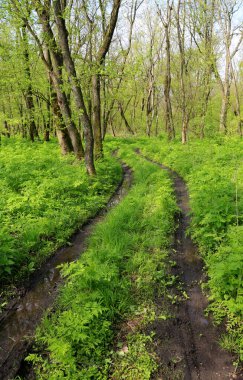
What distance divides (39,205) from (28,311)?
3871 millimetres

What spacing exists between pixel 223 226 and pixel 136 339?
321 centimetres

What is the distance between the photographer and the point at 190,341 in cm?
378

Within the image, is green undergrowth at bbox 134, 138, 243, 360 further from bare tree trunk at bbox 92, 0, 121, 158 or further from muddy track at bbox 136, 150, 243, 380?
bare tree trunk at bbox 92, 0, 121, 158

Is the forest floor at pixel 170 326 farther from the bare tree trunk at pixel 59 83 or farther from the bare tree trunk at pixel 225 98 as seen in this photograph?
the bare tree trunk at pixel 225 98

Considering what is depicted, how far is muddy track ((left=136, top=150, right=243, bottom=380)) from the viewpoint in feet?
10.9

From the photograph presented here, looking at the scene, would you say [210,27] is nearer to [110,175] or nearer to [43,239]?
[110,175]

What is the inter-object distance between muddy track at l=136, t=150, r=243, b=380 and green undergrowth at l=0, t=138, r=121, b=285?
3019mm

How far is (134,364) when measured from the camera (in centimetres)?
347

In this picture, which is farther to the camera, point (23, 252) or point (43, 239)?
point (43, 239)

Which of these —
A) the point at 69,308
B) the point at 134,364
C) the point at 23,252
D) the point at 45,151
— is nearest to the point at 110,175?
the point at 45,151

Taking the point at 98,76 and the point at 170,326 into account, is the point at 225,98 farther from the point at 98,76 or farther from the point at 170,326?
the point at 170,326

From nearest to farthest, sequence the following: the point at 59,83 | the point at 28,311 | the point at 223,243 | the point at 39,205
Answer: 1. the point at 28,311
2. the point at 223,243
3. the point at 39,205
4. the point at 59,83

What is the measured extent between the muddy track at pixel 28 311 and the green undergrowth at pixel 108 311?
0.72 ft

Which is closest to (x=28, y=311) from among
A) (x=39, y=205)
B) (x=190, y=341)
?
(x=190, y=341)
